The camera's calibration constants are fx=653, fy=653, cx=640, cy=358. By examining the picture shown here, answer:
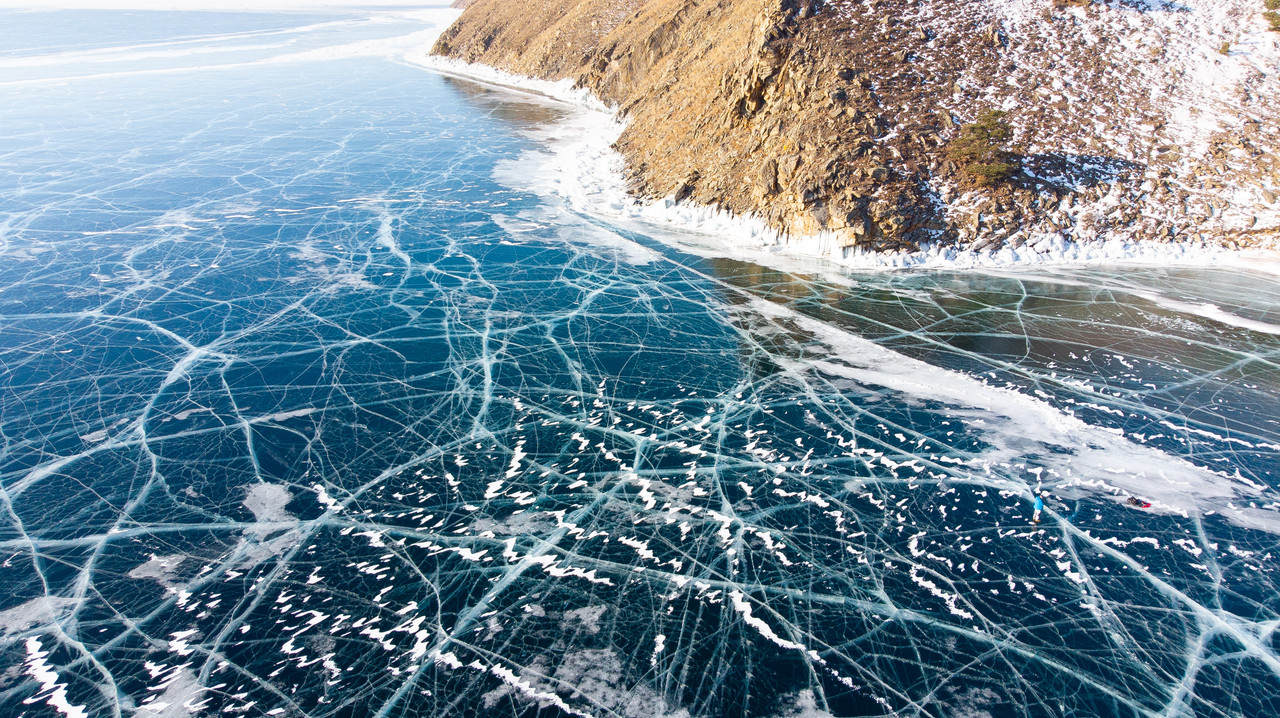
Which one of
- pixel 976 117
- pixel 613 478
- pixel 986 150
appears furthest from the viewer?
pixel 976 117

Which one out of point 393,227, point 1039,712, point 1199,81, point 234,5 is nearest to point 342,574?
point 1039,712

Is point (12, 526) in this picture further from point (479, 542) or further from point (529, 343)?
point (529, 343)

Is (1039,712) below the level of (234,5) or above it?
below

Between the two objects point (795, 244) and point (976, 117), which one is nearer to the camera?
point (795, 244)

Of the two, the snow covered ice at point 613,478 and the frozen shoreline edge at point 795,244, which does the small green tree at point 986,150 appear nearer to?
the frozen shoreline edge at point 795,244

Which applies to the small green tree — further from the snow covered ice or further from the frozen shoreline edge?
the snow covered ice

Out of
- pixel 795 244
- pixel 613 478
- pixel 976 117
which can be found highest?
pixel 976 117

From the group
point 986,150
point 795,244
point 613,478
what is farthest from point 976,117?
point 613,478

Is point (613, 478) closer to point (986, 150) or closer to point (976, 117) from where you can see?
point (986, 150)
